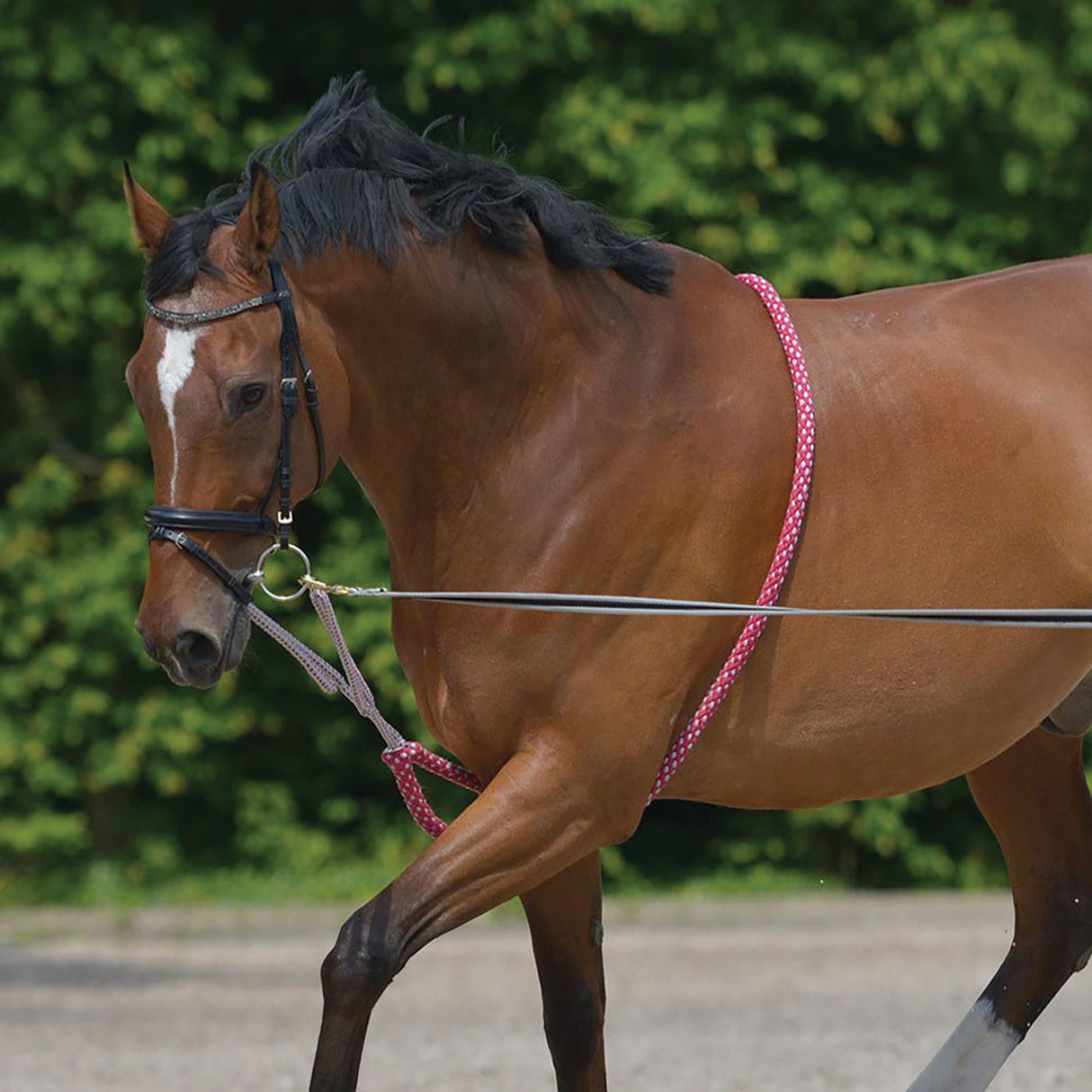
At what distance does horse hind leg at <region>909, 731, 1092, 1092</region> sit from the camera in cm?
446

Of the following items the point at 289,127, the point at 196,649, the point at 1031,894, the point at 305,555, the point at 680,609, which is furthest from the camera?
the point at 289,127

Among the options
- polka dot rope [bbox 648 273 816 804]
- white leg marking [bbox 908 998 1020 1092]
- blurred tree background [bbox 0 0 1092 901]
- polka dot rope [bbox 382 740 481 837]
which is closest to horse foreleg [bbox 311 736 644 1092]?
polka dot rope [bbox 648 273 816 804]

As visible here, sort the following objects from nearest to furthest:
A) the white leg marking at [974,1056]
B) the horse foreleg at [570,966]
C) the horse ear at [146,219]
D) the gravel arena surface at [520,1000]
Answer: the horse ear at [146,219]
the horse foreleg at [570,966]
the white leg marking at [974,1056]
the gravel arena surface at [520,1000]

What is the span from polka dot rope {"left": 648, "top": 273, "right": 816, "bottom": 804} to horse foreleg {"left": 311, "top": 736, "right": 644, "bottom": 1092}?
18cm

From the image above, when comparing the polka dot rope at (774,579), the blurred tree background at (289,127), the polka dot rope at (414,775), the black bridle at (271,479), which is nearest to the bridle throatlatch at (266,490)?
the black bridle at (271,479)

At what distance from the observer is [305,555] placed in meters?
3.84

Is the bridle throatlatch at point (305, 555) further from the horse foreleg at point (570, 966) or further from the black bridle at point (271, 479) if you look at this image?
the horse foreleg at point (570, 966)

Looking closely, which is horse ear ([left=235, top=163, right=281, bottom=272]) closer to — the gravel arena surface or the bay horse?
the bay horse

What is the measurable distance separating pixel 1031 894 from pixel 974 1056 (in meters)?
0.37

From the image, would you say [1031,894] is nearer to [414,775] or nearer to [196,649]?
[414,775]

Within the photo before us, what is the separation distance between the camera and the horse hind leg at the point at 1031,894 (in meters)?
4.46

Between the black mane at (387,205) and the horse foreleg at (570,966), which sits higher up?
the black mane at (387,205)

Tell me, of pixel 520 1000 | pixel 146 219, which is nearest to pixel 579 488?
pixel 146 219

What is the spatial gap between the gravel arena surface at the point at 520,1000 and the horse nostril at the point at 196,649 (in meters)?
2.48
